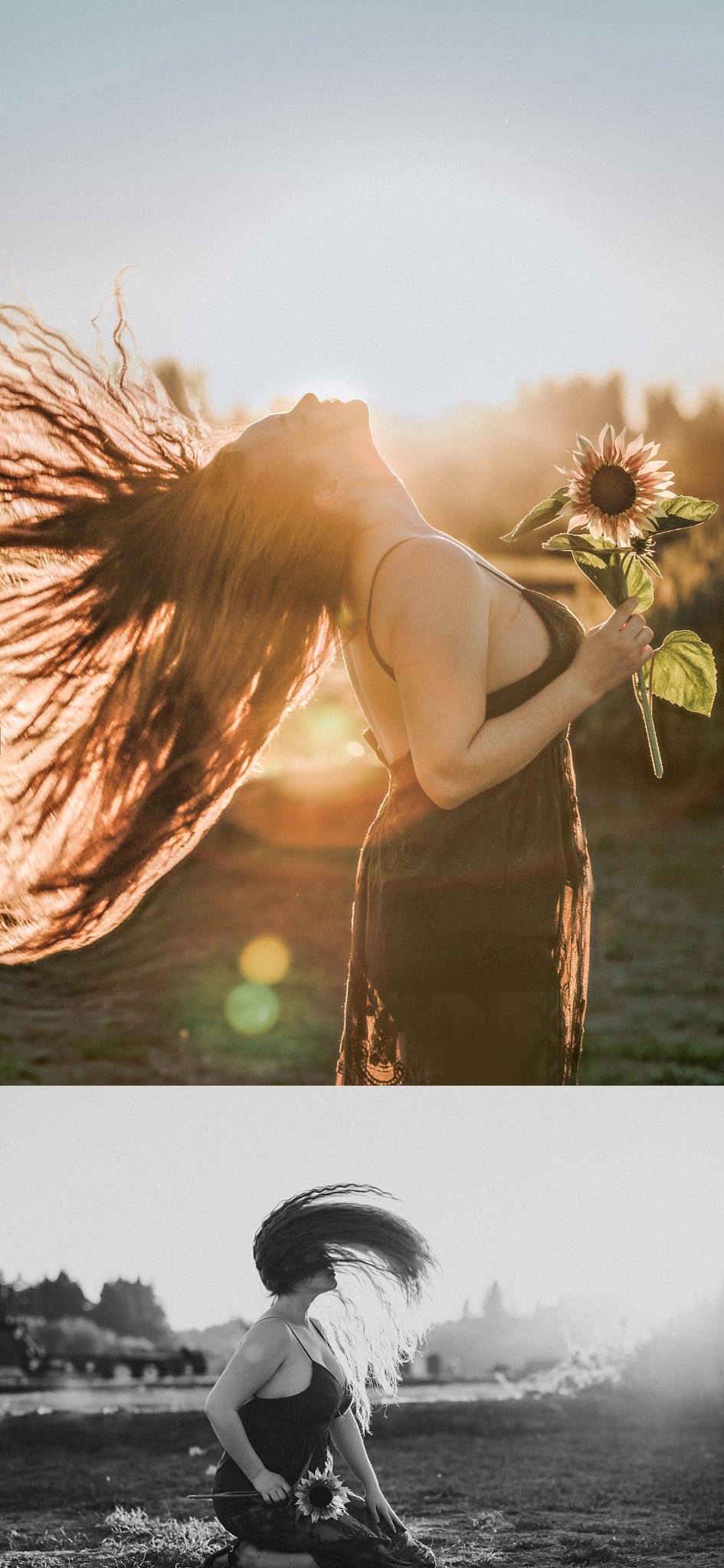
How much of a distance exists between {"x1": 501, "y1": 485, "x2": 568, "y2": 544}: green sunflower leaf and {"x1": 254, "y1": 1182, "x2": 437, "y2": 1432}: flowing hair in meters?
1.19

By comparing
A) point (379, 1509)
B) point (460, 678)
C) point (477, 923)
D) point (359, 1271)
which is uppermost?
point (460, 678)

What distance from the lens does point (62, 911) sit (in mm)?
1622

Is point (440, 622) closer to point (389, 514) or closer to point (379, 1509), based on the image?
point (389, 514)

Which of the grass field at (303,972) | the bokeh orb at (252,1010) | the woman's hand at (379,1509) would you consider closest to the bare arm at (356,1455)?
the woman's hand at (379,1509)

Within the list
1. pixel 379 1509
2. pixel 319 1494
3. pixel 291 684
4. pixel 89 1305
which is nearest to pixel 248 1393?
pixel 319 1494

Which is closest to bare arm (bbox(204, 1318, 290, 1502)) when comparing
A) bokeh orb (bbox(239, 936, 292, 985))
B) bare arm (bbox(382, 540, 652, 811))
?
bare arm (bbox(382, 540, 652, 811))

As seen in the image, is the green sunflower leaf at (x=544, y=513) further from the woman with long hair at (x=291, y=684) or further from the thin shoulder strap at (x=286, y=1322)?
the thin shoulder strap at (x=286, y=1322)

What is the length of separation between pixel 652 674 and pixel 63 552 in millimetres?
799

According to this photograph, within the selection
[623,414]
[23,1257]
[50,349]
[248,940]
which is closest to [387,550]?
[50,349]

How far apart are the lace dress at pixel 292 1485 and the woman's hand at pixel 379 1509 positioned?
0.6 inches

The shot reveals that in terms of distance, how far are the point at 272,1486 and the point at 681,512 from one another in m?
1.51

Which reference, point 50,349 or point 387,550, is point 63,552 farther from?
point 387,550

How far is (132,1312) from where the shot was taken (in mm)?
1883

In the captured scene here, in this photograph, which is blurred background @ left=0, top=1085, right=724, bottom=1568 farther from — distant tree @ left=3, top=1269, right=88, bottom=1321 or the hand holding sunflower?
the hand holding sunflower
